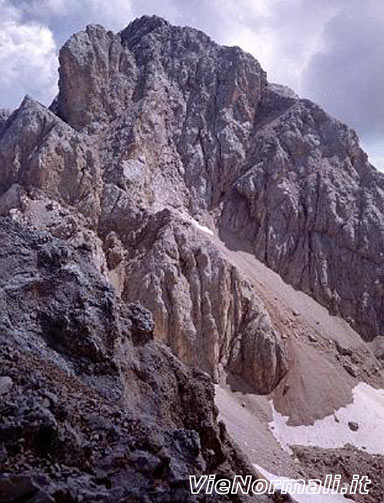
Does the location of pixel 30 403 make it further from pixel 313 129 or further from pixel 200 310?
pixel 313 129

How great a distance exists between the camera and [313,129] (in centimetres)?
6222

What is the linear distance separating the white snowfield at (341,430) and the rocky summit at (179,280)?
15 cm

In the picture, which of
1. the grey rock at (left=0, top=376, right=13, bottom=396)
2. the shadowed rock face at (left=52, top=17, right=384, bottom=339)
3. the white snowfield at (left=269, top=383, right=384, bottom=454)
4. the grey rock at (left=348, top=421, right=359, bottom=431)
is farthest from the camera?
the shadowed rock face at (left=52, top=17, right=384, bottom=339)

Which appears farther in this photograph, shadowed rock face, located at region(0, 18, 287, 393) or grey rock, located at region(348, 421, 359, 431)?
shadowed rock face, located at region(0, 18, 287, 393)

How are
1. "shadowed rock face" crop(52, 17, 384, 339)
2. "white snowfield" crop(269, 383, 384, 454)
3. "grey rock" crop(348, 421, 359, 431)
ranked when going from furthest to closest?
A: "shadowed rock face" crop(52, 17, 384, 339) → "grey rock" crop(348, 421, 359, 431) → "white snowfield" crop(269, 383, 384, 454)

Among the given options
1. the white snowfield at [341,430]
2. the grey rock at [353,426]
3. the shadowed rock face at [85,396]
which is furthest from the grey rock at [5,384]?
the grey rock at [353,426]

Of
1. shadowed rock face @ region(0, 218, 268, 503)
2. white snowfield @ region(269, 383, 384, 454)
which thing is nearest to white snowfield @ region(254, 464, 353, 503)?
white snowfield @ region(269, 383, 384, 454)

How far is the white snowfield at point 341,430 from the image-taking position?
37.7m

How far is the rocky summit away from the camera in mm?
9953

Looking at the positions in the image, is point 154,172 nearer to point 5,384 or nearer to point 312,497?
point 312,497

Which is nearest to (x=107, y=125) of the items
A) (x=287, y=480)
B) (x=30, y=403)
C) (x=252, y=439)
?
(x=252, y=439)

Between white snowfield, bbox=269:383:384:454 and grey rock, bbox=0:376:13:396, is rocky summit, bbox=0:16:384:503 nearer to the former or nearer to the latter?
grey rock, bbox=0:376:13:396

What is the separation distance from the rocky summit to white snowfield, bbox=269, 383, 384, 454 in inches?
5.8

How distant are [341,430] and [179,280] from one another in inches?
600
